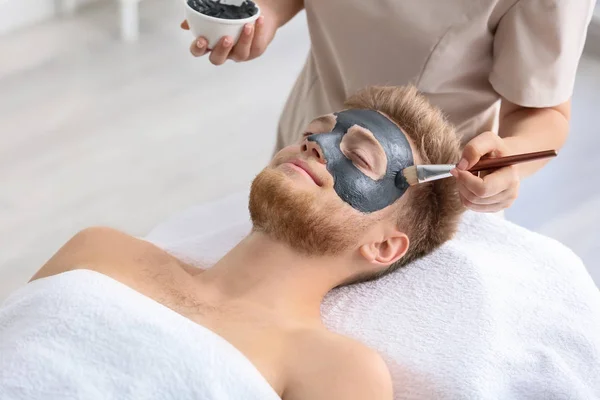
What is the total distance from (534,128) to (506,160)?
29 centimetres

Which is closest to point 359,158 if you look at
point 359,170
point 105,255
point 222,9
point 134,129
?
point 359,170

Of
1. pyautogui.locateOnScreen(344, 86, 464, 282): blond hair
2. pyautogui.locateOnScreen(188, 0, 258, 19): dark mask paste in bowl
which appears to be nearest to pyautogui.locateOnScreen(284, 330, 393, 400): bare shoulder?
pyautogui.locateOnScreen(344, 86, 464, 282): blond hair

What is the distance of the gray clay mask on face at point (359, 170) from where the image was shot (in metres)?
1.25

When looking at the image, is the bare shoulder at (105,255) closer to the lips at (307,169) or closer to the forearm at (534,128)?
the lips at (307,169)

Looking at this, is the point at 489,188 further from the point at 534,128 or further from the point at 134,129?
the point at 134,129

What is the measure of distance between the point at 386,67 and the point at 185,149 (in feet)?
3.90

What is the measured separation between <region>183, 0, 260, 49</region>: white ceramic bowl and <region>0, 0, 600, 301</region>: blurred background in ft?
3.39

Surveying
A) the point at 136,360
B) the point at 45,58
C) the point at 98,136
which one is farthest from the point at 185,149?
the point at 136,360

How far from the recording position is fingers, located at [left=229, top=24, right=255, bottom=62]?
4.21 ft

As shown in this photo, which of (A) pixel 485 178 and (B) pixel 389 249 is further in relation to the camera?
(B) pixel 389 249

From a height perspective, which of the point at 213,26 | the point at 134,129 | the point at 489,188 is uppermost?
the point at 213,26

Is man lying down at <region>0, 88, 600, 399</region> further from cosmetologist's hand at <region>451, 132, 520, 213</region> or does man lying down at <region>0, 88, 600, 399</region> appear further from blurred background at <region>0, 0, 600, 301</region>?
blurred background at <region>0, 0, 600, 301</region>

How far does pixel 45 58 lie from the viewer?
2.68 metres

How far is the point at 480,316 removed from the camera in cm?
128
